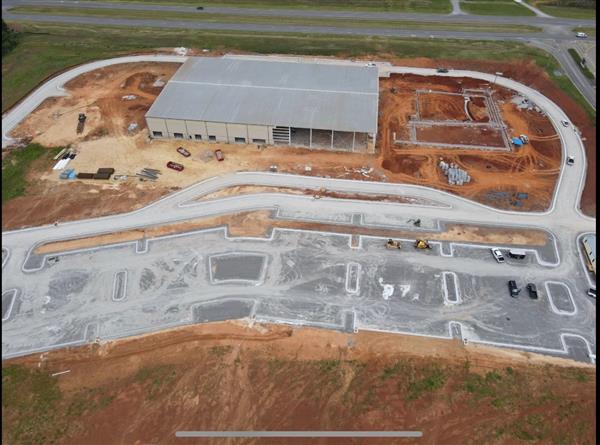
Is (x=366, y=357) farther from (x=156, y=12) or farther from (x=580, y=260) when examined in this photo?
(x=156, y=12)

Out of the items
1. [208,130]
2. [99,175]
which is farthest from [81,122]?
[208,130]

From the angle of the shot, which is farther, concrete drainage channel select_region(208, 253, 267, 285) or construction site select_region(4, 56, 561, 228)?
construction site select_region(4, 56, 561, 228)

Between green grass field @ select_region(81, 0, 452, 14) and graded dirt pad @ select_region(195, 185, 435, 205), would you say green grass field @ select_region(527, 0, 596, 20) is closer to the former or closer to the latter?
green grass field @ select_region(81, 0, 452, 14)

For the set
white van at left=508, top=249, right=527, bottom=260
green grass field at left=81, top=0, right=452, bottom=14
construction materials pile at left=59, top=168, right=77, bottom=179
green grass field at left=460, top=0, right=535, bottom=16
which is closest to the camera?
white van at left=508, top=249, right=527, bottom=260

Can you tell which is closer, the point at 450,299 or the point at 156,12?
the point at 450,299

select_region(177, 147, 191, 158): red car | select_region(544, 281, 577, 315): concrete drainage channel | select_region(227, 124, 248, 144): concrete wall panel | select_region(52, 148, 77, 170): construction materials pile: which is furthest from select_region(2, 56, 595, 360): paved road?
select_region(52, 148, 77, 170): construction materials pile

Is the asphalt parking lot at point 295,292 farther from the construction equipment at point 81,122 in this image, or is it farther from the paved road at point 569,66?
the paved road at point 569,66

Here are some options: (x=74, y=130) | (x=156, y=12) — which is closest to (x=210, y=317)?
(x=74, y=130)
